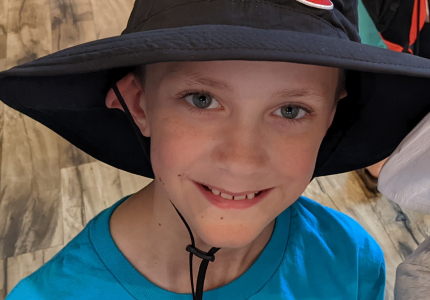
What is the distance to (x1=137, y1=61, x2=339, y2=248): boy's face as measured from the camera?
0.48 metres

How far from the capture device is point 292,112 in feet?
1.78

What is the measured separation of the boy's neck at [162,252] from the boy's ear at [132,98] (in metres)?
0.17

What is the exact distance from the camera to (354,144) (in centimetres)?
74

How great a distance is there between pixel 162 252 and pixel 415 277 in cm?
42

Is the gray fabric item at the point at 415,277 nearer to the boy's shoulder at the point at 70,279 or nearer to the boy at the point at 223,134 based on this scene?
the boy at the point at 223,134

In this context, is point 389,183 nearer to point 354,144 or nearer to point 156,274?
point 354,144

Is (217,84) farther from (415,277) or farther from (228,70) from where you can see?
(415,277)

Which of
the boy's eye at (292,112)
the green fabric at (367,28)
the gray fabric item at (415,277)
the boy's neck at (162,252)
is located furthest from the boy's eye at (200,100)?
the green fabric at (367,28)

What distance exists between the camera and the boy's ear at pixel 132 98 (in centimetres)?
61

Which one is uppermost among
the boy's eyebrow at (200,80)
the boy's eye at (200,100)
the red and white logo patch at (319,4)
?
the red and white logo patch at (319,4)

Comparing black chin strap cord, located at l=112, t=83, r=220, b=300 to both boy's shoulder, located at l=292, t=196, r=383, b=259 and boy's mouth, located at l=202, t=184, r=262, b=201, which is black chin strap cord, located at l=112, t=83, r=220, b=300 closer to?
boy's mouth, located at l=202, t=184, r=262, b=201

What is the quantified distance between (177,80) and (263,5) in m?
0.15

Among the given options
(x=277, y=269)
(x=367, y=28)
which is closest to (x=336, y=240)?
(x=277, y=269)

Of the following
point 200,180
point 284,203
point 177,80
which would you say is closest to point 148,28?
point 177,80
